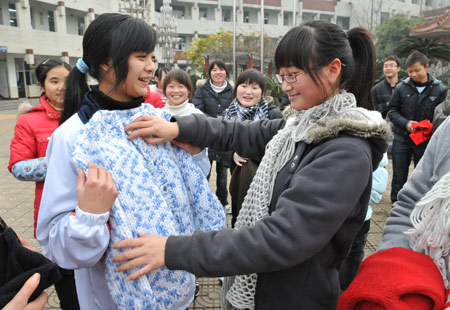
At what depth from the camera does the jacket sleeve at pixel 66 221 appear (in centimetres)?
111

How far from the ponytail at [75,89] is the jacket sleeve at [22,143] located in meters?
1.13

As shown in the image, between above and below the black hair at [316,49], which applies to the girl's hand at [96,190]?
below

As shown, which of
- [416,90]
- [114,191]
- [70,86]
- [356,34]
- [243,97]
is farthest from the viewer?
[416,90]

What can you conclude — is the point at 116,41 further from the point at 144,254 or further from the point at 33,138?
the point at 33,138

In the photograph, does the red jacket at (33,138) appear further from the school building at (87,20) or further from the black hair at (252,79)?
the school building at (87,20)

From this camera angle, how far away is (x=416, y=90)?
4562 mm

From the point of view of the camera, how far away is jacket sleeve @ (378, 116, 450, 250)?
48.1 inches

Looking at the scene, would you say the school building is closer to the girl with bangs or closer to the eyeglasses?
the girl with bangs

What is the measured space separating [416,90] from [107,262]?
4.55 meters

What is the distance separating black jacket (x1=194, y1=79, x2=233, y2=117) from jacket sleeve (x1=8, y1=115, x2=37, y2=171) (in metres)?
2.69

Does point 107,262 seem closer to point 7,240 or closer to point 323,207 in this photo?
point 7,240

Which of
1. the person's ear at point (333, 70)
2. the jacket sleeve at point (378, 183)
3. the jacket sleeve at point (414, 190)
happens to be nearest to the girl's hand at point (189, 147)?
the person's ear at point (333, 70)

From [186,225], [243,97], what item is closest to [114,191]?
[186,225]

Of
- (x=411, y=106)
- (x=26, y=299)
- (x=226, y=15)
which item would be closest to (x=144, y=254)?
(x=26, y=299)
